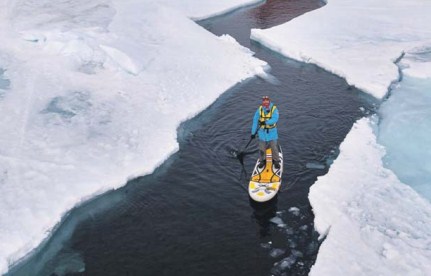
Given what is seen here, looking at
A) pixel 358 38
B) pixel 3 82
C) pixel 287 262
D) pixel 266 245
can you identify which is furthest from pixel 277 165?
pixel 358 38

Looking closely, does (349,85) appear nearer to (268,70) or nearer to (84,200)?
(268,70)

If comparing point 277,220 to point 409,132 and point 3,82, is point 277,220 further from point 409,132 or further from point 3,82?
point 3,82

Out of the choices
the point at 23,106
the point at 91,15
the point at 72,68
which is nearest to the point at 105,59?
the point at 72,68

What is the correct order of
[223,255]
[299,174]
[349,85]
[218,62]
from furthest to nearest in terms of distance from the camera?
[218,62] → [349,85] → [299,174] → [223,255]

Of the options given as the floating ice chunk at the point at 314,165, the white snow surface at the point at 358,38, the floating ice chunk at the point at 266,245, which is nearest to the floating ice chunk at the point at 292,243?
the floating ice chunk at the point at 266,245

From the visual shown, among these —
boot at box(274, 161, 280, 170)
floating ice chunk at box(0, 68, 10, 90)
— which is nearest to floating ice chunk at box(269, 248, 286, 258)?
boot at box(274, 161, 280, 170)

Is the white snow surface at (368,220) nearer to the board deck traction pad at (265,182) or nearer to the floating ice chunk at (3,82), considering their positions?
the board deck traction pad at (265,182)
